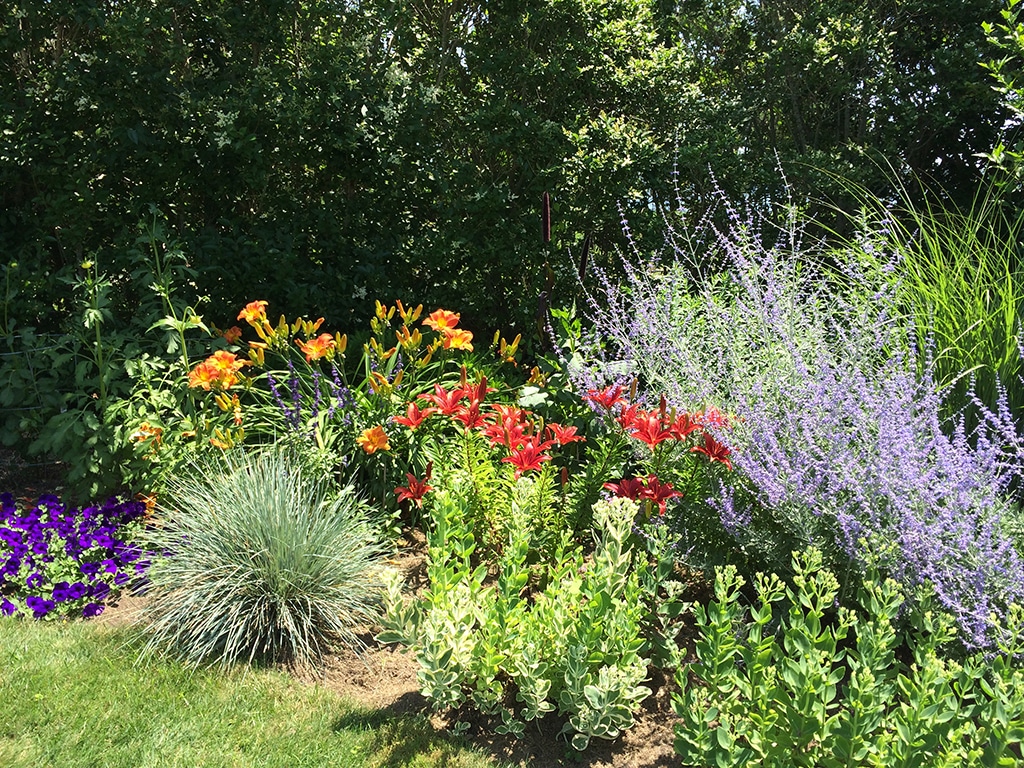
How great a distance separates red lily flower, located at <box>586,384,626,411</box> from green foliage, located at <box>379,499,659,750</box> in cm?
63

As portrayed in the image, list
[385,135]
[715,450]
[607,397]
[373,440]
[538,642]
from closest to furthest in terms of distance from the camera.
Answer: [538,642] → [715,450] → [607,397] → [373,440] → [385,135]

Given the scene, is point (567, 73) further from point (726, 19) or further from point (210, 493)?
point (210, 493)

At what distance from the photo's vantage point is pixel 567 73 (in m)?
5.12

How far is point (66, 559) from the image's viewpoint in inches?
126

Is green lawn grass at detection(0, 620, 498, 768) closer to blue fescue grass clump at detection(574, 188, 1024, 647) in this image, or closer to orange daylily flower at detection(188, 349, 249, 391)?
orange daylily flower at detection(188, 349, 249, 391)

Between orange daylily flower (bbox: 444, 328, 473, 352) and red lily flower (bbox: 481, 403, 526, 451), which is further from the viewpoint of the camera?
orange daylily flower (bbox: 444, 328, 473, 352)

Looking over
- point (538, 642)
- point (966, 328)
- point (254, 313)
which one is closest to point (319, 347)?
point (254, 313)

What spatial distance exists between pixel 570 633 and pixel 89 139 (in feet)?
13.5

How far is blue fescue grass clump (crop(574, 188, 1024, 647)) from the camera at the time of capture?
89.9 inches

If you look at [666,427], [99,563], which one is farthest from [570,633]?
[99,563]

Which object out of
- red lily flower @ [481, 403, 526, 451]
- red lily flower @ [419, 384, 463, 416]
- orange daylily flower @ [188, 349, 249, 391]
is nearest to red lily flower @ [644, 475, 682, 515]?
red lily flower @ [481, 403, 526, 451]

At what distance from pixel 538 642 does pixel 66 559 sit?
1.99 metres

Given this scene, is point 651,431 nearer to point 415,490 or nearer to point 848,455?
point 848,455

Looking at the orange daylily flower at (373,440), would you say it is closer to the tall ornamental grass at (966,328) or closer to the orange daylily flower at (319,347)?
the orange daylily flower at (319,347)
